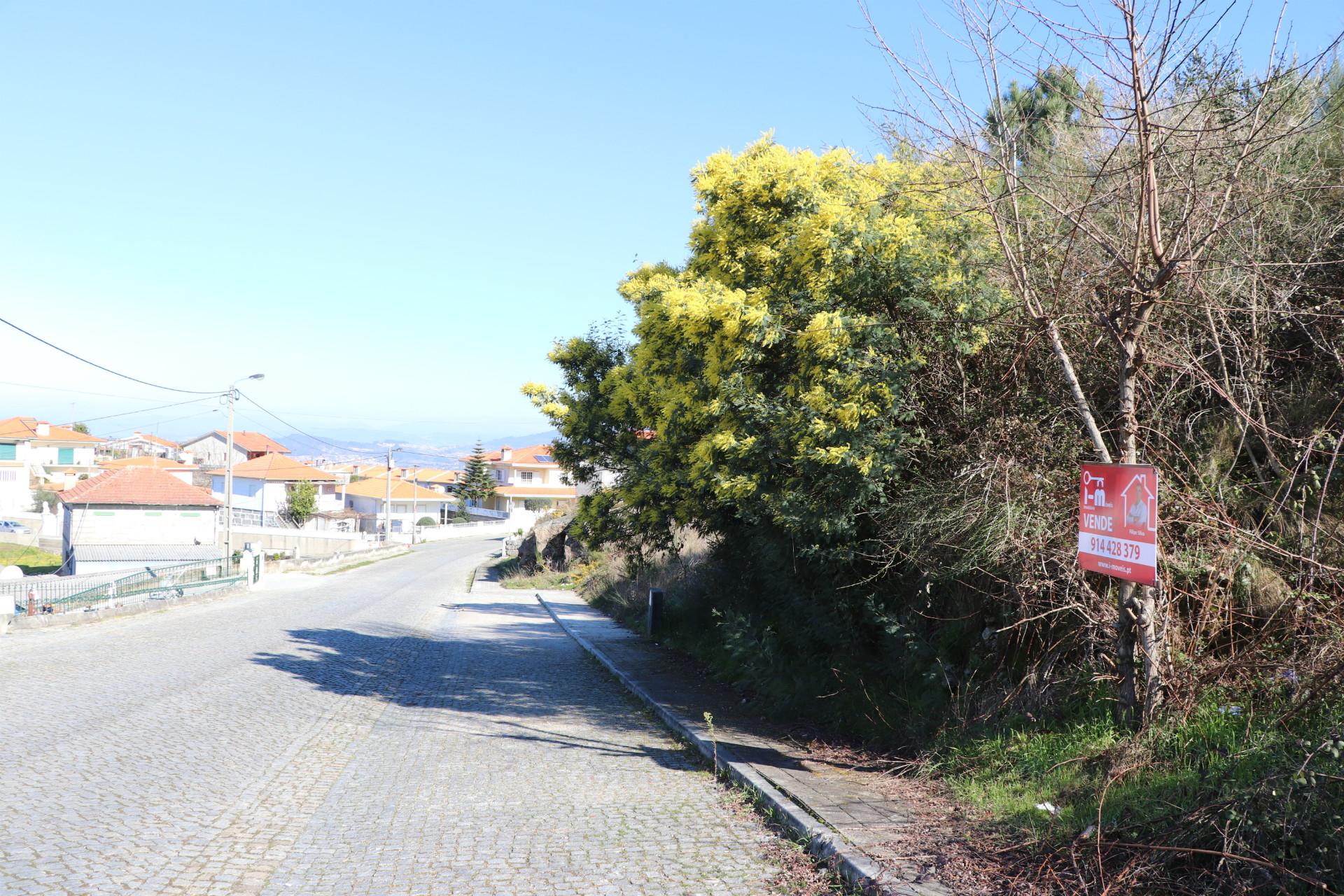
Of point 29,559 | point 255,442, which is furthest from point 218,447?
point 29,559

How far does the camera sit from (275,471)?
8856cm

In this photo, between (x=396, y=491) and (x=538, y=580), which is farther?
(x=396, y=491)

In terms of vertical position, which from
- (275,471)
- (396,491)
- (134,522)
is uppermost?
(275,471)

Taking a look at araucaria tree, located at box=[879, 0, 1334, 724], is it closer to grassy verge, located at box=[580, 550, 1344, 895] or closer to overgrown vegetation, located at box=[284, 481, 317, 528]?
grassy verge, located at box=[580, 550, 1344, 895]

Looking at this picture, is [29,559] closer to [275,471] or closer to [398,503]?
[275,471]

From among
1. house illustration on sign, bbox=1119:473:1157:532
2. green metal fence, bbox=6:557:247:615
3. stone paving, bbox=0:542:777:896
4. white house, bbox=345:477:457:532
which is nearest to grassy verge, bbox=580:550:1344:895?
house illustration on sign, bbox=1119:473:1157:532

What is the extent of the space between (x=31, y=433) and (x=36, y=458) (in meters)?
3.18

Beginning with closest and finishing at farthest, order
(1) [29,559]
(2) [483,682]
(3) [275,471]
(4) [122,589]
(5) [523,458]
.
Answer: (2) [483,682] < (4) [122,589] < (1) [29,559] < (3) [275,471] < (5) [523,458]

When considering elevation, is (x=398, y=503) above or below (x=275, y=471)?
below

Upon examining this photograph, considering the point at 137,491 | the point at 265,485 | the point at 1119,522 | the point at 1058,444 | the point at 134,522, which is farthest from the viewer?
the point at 265,485

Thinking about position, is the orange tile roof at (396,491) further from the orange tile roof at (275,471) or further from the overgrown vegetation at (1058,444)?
the overgrown vegetation at (1058,444)

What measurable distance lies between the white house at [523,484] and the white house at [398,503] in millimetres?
6002

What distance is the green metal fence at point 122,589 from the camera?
2066 cm

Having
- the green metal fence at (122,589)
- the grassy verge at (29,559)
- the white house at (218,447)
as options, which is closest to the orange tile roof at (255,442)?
the white house at (218,447)
